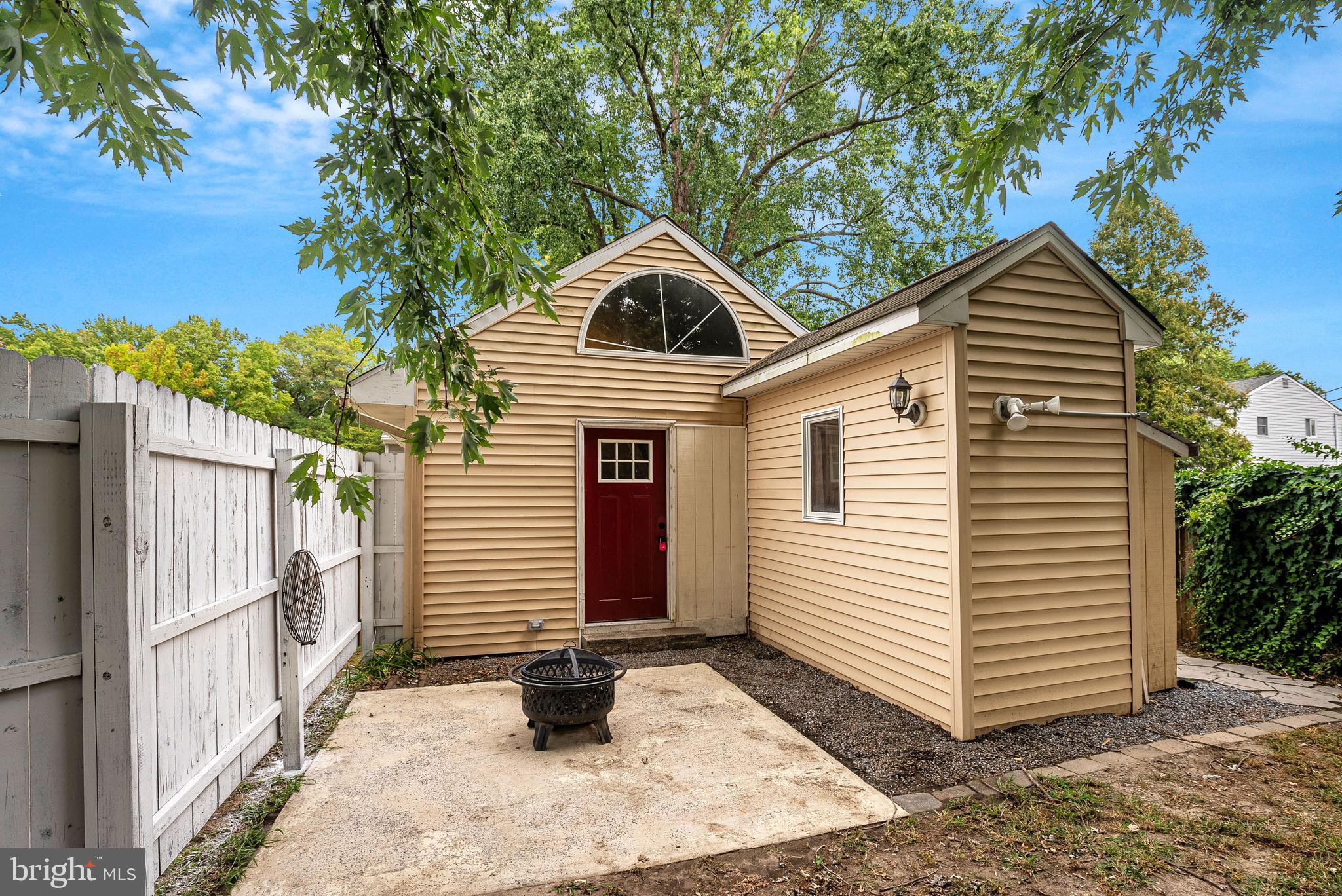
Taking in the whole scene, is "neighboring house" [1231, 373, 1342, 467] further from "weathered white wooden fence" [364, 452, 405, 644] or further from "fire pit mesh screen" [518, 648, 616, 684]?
"weathered white wooden fence" [364, 452, 405, 644]

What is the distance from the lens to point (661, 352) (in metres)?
6.75

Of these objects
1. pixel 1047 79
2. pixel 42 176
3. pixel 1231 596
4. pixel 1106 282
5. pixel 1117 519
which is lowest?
pixel 1231 596

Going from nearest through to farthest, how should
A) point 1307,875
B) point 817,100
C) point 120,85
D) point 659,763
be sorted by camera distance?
point 120,85 < point 1307,875 < point 659,763 < point 817,100

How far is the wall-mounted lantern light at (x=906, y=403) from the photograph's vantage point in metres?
4.30

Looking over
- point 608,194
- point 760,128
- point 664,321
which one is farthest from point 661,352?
point 760,128

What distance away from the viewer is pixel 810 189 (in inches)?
532

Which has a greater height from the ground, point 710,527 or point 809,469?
point 809,469

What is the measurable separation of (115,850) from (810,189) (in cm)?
1421

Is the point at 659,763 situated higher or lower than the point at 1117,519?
lower

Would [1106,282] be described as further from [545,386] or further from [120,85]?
[120,85]

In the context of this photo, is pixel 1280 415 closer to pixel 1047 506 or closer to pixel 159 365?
pixel 1047 506

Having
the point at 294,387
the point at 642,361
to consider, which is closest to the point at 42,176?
the point at 294,387

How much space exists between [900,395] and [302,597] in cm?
410

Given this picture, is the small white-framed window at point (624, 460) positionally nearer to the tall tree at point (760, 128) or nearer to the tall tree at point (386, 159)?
the tall tree at point (386, 159)
